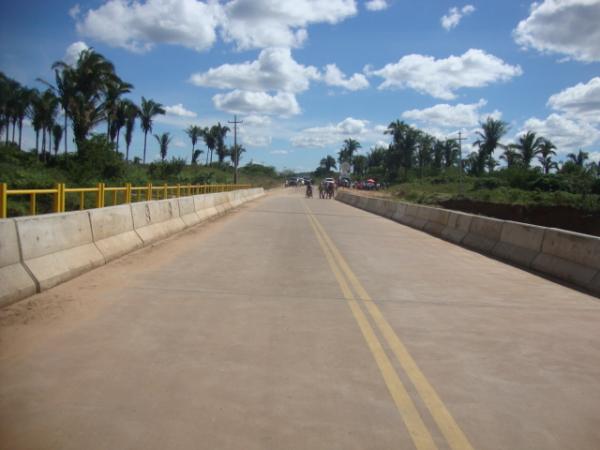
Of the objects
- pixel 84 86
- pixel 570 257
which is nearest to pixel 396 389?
pixel 570 257

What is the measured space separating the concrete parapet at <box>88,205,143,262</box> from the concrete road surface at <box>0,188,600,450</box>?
2.63 ft

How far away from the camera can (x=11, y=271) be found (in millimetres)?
7391

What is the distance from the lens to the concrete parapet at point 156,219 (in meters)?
13.5

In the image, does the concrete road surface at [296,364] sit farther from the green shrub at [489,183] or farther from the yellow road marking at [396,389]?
the green shrub at [489,183]

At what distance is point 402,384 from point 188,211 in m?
16.2

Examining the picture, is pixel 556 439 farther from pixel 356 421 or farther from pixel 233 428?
pixel 233 428

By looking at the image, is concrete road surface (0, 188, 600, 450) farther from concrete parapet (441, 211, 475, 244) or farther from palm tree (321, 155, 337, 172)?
palm tree (321, 155, 337, 172)

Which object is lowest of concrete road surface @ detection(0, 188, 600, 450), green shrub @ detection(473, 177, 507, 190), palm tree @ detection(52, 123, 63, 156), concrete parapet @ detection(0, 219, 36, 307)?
concrete road surface @ detection(0, 188, 600, 450)

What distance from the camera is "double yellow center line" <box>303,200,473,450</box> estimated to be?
398cm

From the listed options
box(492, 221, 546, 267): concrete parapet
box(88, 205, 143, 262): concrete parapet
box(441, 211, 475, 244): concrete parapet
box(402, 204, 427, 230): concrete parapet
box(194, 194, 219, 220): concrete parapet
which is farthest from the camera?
box(402, 204, 427, 230): concrete parapet

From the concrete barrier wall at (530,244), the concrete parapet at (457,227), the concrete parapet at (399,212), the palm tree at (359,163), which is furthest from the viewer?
the palm tree at (359,163)

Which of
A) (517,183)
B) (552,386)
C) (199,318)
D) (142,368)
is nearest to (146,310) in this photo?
(199,318)

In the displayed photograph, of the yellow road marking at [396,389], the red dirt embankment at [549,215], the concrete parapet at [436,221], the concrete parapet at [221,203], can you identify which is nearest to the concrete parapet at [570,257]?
the yellow road marking at [396,389]

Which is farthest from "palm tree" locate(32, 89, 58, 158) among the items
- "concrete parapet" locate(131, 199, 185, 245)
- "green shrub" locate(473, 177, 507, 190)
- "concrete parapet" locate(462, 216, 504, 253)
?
"concrete parapet" locate(462, 216, 504, 253)
